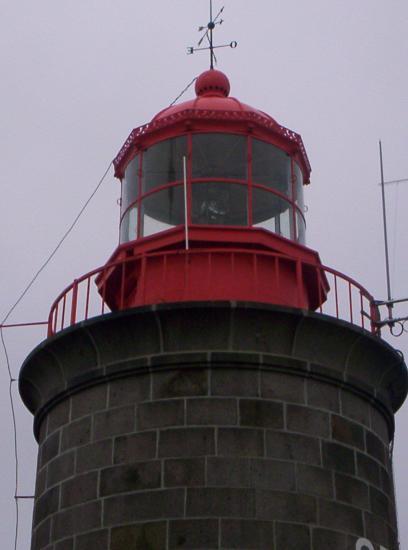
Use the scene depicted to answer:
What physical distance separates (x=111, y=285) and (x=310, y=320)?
272cm

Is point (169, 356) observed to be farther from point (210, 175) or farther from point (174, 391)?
point (210, 175)

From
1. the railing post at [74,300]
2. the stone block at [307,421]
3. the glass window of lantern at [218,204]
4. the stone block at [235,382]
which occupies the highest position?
the glass window of lantern at [218,204]

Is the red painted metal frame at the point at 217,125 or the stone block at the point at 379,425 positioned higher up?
the red painted metal frame at the point at 217,125

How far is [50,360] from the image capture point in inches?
552

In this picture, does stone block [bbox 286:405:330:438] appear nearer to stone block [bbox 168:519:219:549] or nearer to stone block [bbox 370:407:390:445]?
stone block [bbox 370:407:390:445]

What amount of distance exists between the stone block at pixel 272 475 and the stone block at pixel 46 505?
2291 millimetres

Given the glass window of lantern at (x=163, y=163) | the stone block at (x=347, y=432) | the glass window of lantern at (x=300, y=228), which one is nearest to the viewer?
the stone block at (x=347, y=432)

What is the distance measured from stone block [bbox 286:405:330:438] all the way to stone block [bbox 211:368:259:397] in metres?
0.44

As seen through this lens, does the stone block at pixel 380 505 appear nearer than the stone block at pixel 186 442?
No

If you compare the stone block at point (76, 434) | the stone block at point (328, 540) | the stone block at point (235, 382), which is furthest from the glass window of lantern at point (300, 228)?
the stone block at point (328, 540)

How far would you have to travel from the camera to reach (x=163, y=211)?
49.1 ft

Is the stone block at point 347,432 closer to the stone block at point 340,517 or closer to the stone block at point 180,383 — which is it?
the stone block at point 340,517

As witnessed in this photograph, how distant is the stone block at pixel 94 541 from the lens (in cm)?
1237

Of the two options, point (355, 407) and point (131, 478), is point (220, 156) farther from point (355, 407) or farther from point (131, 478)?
point (131, 478)
